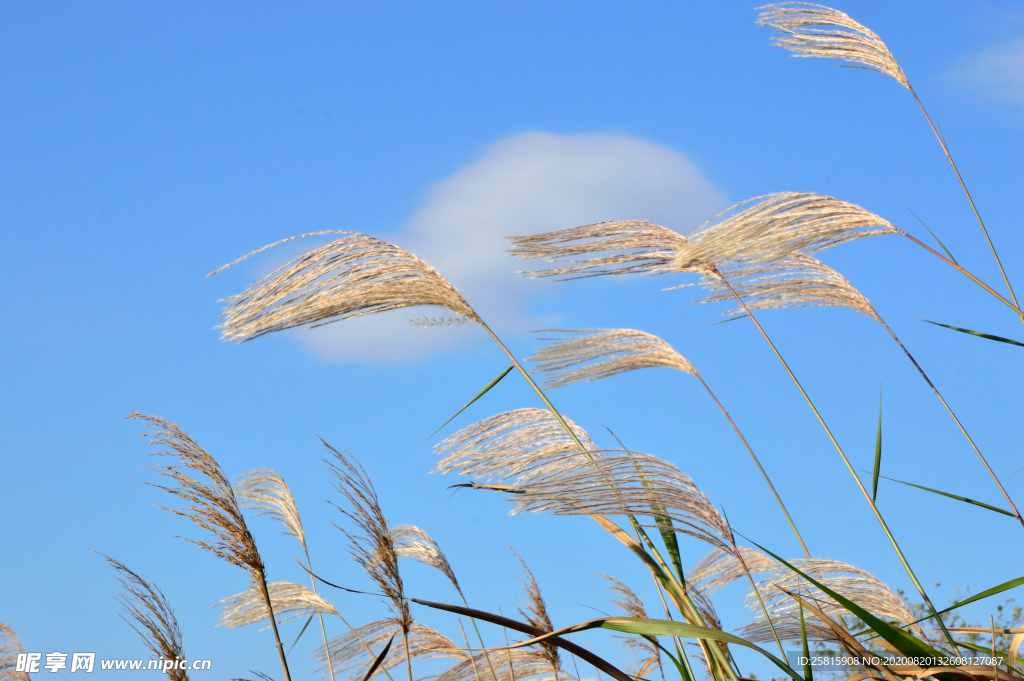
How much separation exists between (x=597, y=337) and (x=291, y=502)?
89.6 inches

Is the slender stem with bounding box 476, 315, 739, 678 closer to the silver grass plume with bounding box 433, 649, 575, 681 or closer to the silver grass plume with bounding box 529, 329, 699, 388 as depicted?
the silver grass plume with bounding box 529, 329, 699, 388

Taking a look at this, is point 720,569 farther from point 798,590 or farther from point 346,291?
point 346,291

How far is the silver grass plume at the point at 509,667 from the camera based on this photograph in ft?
7.54

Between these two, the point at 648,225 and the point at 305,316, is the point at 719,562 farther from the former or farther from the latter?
the point at 305,316

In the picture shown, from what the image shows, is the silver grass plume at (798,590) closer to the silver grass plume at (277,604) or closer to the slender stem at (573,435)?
the slender stem at (573,435)

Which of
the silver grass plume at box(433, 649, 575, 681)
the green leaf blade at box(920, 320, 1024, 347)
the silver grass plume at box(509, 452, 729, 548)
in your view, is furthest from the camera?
the silver grass plume at box(433, 649, 575, 681)

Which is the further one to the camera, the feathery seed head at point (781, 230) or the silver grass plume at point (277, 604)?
the silver grass plume at point (277, 604)

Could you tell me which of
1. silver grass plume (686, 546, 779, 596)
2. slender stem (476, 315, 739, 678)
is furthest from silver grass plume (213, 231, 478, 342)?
silver grass plume (686, 546, 779, 596)

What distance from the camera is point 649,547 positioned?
1.51 meters

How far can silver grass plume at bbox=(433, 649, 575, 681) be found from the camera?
230 cm

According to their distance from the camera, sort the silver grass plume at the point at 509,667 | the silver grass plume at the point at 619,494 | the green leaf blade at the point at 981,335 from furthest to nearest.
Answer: the silver grass plume at the point at 509,667 → the green leaf blade at the point at 981,335 → the silver grass plume at the point at 619,494

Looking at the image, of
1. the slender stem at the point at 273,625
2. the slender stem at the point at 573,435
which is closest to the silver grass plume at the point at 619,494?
the slender stem at the point at 573,435

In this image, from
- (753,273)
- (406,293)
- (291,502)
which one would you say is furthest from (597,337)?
(291,502)

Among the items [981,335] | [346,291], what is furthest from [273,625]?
[981,335]
